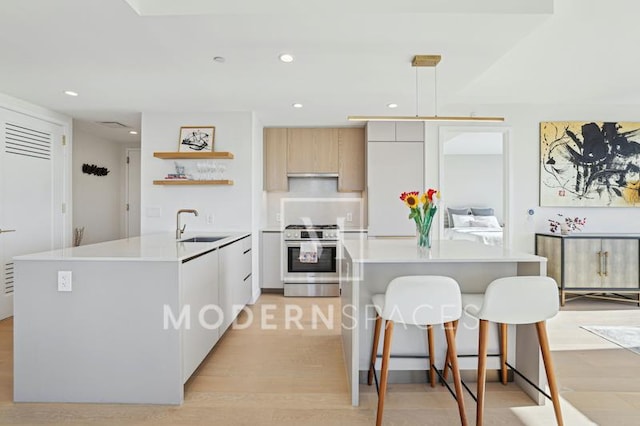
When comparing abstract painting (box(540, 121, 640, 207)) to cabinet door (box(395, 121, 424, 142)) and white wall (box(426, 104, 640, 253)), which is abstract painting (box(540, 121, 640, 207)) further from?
cabinet door (box(395, 121, 424, 142))

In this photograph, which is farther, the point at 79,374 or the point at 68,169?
the point at 68,169

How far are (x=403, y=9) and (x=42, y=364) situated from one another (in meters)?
2.83

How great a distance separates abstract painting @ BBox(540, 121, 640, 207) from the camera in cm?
422

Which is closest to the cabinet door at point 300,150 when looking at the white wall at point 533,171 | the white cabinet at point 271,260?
the white cabinet at point 271,260

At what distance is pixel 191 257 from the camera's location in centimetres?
214

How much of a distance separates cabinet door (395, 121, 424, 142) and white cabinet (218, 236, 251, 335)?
2213 millimetres

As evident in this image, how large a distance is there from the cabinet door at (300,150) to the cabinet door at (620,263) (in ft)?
11.7

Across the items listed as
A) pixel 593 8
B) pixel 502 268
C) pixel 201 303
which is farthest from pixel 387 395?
pixel 593 8

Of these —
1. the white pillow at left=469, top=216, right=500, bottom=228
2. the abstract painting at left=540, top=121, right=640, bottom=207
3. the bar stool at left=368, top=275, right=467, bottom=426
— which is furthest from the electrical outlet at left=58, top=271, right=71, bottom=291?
the white pillow at left=469, top=216, right=500, bottom=228

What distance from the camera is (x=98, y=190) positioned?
5.19 meters

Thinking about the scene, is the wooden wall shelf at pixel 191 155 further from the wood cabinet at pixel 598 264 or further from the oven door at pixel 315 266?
the wood cabinet at pixel 598 264

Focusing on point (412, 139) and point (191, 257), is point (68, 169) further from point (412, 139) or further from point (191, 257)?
point (412, 139)

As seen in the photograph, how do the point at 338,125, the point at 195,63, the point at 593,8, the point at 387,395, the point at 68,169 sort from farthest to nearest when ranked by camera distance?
the point at 338,125
the point at 68,169
the point at 195,63
the point at 593,8
the point at 387,395

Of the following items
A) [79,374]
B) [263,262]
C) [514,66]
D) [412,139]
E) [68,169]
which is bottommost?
[79,374]
